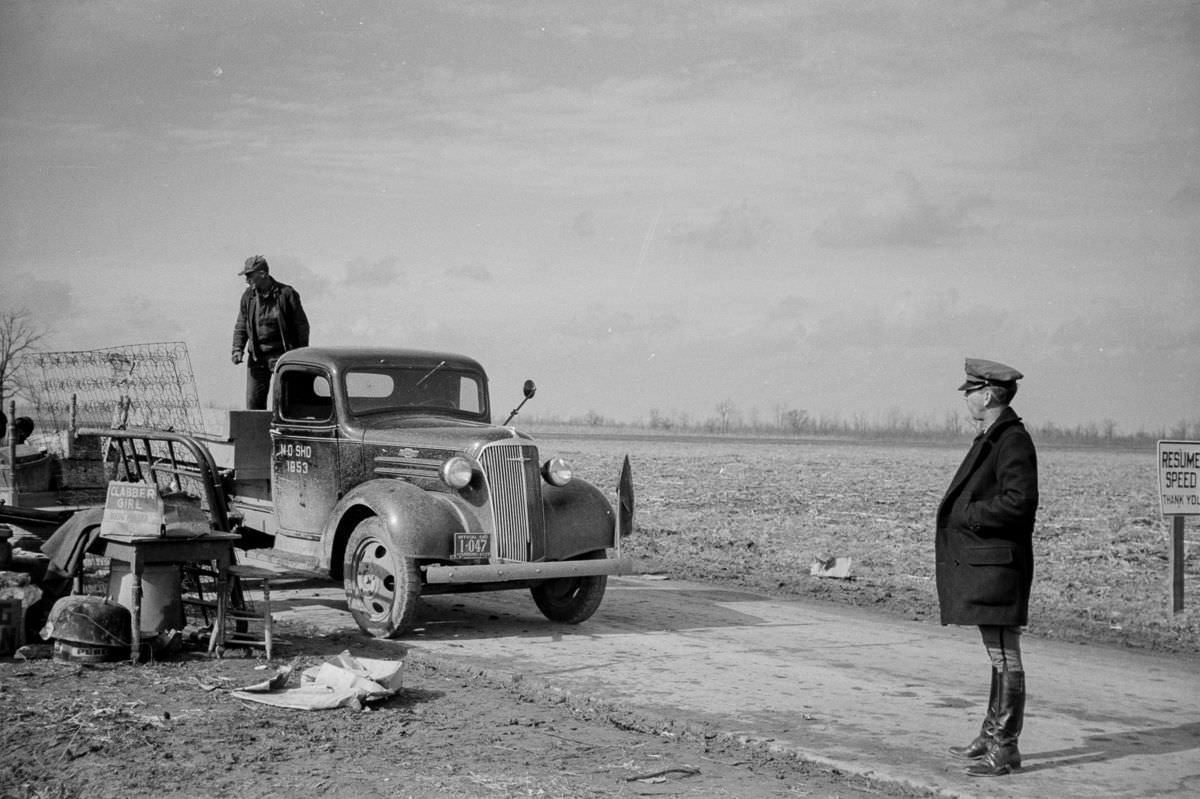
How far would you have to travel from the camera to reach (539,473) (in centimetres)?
987

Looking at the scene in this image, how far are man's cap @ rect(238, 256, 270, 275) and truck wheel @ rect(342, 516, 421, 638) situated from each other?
11.6 feet

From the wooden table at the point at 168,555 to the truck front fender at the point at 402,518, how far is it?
124 centimetres

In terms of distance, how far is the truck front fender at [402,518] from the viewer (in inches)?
360

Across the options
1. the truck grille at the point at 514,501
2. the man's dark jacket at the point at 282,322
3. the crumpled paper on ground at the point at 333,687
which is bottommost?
the crumpled paper on ground at the point at 333,687

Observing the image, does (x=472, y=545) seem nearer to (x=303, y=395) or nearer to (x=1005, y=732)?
(x=303, y=395)

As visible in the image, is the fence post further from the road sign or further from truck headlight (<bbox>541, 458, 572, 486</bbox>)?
truck headlight (<bbox>541, 458, 572, 486</bbox>)

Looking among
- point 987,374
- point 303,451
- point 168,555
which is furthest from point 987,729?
point 303,451

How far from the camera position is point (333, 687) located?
23.4ft

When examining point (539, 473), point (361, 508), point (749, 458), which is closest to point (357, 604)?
point (361, 508)

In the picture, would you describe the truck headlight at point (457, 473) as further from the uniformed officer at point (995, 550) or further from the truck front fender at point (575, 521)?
the uniformed officer at point (995, 550)

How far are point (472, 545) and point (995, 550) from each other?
4475 mm

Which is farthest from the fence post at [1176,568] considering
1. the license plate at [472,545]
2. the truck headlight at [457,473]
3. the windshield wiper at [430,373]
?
the windshield wiper at [430,373]

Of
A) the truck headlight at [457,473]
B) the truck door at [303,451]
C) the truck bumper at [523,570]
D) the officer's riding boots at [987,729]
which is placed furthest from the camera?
the truck door at [303,451]

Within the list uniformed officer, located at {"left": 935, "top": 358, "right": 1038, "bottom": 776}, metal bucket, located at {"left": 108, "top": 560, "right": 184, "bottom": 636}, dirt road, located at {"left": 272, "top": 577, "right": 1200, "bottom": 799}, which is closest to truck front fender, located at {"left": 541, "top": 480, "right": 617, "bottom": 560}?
dirt road, located at {"left": 272, "top": 577, "right": 1200, "bottom": 799}
